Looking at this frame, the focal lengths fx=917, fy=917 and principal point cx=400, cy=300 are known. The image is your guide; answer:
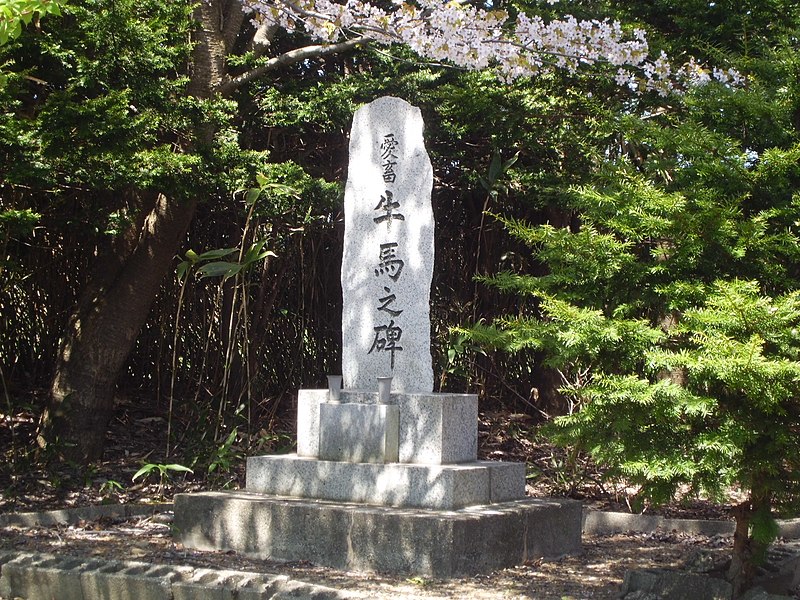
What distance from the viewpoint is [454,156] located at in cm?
732

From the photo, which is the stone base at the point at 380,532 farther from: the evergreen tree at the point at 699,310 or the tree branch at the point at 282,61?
the tree branch at the point at 282,61

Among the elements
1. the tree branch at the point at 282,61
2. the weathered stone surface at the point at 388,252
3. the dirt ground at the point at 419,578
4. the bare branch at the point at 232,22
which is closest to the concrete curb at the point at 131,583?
the dirt ground at the point at 419,578

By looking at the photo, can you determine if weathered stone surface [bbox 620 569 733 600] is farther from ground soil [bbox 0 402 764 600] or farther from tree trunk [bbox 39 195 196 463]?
tree trunk [bbox 39 195 196 463]

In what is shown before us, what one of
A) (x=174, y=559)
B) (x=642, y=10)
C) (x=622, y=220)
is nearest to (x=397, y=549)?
(x=174, y=559)

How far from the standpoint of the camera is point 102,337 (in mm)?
6637

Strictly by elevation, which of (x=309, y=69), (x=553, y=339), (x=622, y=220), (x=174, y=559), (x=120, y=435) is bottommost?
(x=174, y=559)

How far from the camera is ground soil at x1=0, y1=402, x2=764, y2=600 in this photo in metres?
4.29

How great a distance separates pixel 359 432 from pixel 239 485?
5.91 feet

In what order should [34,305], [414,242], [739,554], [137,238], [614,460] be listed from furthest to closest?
[34,305] → [137,238] → [414,242] → [739,554] → [614,460]

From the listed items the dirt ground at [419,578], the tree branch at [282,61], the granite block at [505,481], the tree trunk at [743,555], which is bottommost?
the dirt ground at [419,578]

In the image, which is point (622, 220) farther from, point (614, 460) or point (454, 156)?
point (454, 156)

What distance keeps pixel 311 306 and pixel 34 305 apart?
2.30 m

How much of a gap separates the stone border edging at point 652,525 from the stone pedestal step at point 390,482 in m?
0.98

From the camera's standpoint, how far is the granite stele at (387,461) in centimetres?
450
